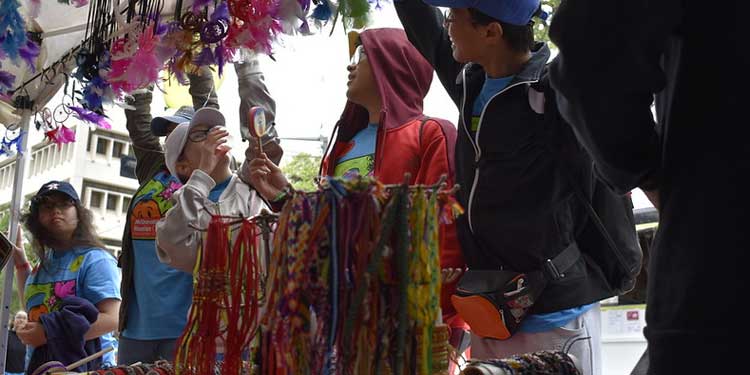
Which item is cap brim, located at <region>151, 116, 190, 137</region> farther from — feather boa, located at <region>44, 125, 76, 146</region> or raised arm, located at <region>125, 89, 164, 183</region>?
feather boa, located at <region>44, 125, 76, 146</region>

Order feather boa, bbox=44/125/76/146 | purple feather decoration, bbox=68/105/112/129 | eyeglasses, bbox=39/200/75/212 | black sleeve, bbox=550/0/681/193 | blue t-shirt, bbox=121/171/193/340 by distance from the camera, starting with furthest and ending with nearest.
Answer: feather boa, bbox=44/125/76/146 < purple feather decoration, bbox=68/105/112/129 < eyeglasses, bbox=39/200/75/212 < blue t-shirt, bbox=121/171/193/340 < black sleeve, bbox=550/0/681/193

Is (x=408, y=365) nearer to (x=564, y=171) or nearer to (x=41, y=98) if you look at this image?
(x=564, y=171)

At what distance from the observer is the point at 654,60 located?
1.33m

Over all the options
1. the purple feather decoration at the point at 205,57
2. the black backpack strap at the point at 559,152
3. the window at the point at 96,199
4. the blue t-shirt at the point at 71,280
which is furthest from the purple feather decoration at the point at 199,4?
the window at the point at 96,199

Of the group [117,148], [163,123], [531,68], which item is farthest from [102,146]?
[531,68]

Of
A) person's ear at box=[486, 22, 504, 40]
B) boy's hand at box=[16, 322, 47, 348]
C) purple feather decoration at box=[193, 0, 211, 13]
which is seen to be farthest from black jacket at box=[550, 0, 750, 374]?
boy's hand at box=[16, 322, 47, 348]

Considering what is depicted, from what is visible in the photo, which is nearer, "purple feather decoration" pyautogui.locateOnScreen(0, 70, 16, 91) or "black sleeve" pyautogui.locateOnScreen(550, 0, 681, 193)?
"black sleeve" pyautogui.locateOnScreen(550, 0, 681, 193)

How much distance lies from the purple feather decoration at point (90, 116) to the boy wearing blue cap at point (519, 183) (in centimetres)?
275

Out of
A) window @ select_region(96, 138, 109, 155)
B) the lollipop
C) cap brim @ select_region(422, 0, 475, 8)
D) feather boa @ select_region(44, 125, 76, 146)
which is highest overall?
window @ select_region(96, 138, 109, 155)

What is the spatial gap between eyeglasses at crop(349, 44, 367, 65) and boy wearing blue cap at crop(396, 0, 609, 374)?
470mm

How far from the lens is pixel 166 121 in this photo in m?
4.20

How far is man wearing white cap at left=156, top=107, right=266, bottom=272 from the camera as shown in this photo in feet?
10.3

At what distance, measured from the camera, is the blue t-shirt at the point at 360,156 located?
117 inches

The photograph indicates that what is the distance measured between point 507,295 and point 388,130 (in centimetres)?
77
